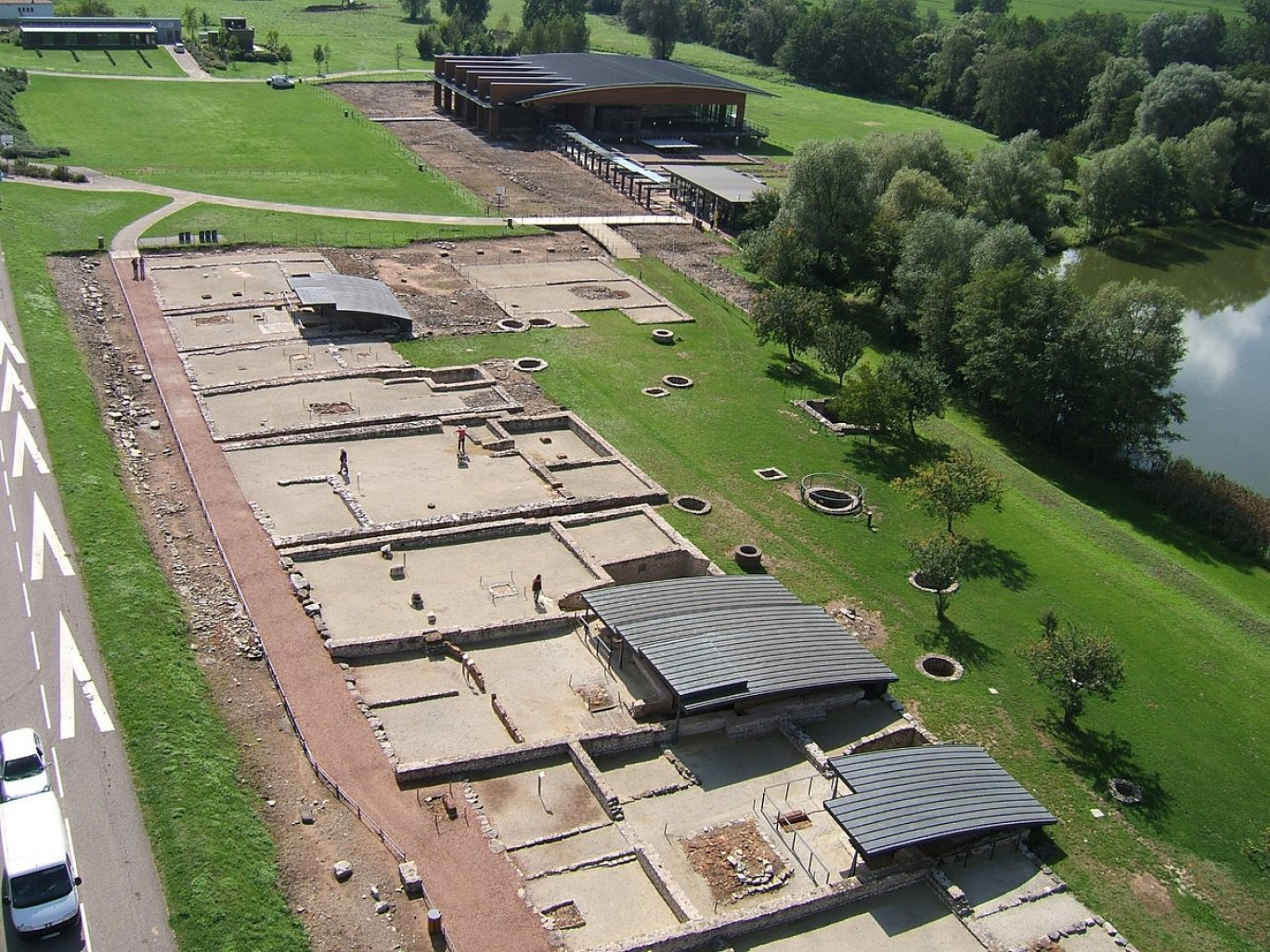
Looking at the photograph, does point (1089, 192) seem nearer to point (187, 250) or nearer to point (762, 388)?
point (762, 388)

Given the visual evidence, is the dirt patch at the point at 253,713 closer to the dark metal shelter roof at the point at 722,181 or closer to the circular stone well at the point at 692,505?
the circular stone well at the point at 692,505

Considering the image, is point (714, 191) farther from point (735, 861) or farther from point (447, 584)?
point (735, 861)

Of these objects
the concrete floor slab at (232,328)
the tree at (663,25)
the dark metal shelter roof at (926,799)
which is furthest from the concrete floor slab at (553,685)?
the tree at (663,25)

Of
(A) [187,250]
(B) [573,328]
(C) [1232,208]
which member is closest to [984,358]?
(B) [573,328]

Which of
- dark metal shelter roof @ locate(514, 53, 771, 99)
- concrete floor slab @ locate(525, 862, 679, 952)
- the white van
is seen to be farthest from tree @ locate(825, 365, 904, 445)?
dark metal shelter roof @ locate(514, 53, 771, 99)

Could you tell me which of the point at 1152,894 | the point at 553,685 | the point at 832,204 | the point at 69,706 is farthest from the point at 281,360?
the point at 1152,894

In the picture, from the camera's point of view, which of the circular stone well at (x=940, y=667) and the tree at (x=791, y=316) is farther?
the tree at (x=791, y=316)
